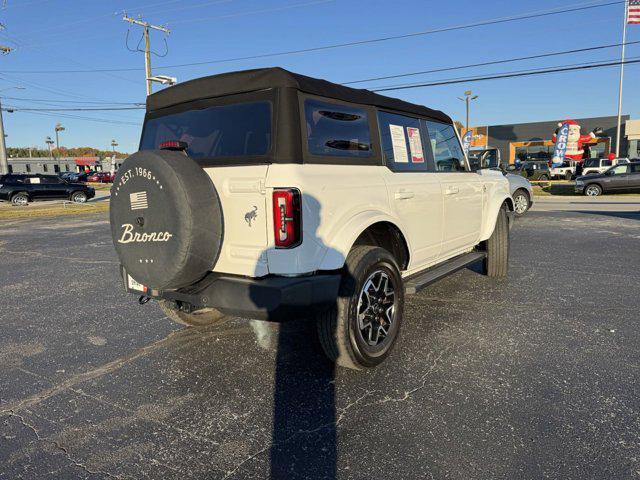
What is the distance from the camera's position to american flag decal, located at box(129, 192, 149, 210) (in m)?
2.90

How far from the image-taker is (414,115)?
14.2 ft

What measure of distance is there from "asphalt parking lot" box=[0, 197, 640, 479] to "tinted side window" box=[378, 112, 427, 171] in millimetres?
1524

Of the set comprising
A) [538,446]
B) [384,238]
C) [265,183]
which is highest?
[265,183]

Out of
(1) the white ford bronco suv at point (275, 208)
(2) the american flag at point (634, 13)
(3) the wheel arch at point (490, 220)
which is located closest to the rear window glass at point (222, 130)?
(1) the white ford bronco suv at point (275, 208)

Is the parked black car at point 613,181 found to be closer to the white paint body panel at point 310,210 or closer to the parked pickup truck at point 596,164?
the parked pickup truck at point 596,164

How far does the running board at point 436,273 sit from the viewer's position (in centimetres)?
379

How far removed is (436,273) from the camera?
421 cm

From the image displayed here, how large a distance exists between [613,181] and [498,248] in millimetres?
17120

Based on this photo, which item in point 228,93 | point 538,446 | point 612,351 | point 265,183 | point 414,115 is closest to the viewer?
point 538,446

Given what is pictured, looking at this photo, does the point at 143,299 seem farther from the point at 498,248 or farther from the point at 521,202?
the point at 521,202

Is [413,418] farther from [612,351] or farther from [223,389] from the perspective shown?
[612,351]

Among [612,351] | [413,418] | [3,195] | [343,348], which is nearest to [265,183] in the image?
[343,348]

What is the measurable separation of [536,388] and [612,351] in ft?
3.43

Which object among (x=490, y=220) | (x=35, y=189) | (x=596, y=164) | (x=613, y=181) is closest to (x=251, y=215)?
(x=490, y=220)
